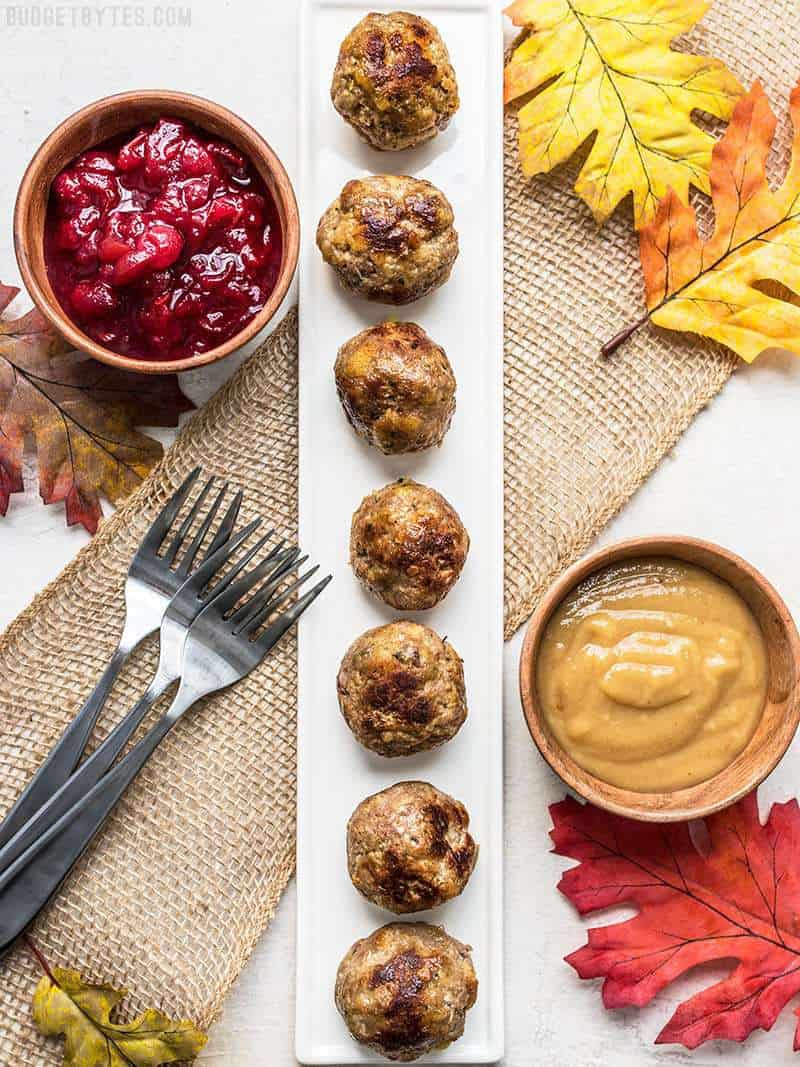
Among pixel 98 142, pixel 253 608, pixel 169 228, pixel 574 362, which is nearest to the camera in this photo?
pixel 169 228

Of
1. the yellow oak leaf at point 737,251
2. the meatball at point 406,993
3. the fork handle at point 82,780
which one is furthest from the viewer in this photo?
the yellow oak leaf at point 737,251

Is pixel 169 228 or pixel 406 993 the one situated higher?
pixel 169 228

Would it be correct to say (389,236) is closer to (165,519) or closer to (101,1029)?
(165,519)

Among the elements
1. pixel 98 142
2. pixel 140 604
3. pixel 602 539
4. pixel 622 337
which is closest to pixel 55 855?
pixel 140 604

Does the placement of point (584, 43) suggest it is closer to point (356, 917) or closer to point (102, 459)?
point (102, 459)

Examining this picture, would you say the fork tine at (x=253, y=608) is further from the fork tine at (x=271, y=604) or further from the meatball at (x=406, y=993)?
the meatball at (x=406, y=993)

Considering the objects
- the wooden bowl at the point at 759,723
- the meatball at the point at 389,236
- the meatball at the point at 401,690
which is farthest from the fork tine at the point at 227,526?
the wooden bowl at the point at 759,723

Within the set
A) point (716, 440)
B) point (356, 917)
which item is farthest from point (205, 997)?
point (716, 440)
